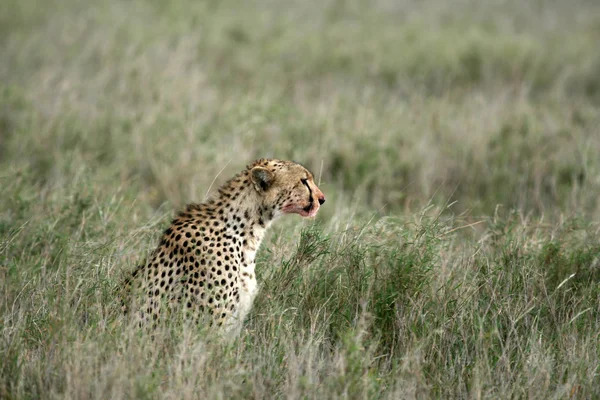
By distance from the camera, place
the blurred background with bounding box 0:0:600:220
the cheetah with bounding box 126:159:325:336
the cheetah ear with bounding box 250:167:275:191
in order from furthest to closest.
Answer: the blurred background with bounding box 0:0:600:220 < the cheetah ear with bounding box 250:167:275:191 < the cheetah with bounding box 126:159:325:336

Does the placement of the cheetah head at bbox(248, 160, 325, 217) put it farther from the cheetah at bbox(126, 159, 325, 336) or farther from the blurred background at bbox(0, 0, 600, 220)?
the blurred background at bbox(0, 0, 600, 220)

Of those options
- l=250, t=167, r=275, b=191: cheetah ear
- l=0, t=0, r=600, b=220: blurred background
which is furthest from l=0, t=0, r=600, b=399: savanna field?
l=250, t=167, r=275, b=191: cheetah ear

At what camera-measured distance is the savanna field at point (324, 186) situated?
312 cm

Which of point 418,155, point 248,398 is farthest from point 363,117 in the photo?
point 248,398

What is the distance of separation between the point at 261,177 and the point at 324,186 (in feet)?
8.88

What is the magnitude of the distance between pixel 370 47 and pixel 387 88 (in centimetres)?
125

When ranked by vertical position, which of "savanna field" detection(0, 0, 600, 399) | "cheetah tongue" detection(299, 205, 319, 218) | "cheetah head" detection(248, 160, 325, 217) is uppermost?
"cheetah head" detection(248, 160, 325, 217)

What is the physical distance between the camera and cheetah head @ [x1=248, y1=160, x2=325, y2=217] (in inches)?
136

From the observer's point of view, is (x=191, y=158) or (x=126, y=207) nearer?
(x=126, y=207)

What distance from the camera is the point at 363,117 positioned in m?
7.08

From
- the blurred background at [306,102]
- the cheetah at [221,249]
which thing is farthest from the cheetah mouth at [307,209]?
the blurred background at [306,102]

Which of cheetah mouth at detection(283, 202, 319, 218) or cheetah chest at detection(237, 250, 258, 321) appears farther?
cheetah mouth at detection(283, 202, 319, 218)

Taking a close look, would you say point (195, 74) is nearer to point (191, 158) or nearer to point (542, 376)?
point (191, 158)

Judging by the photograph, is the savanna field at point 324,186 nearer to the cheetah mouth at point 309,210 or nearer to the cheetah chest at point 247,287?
the cheetah chest at point 247,287
